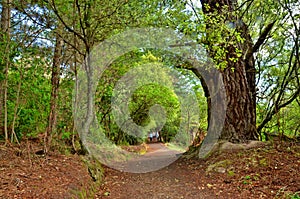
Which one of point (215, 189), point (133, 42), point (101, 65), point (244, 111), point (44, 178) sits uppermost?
point (133, 42)

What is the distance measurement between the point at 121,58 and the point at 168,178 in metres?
4.26

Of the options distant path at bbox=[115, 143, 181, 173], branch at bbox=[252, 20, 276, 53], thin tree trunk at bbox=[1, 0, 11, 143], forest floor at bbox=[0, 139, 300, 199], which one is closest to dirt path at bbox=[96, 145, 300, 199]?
forest floor at bbox=[0, 139, 300, 199]

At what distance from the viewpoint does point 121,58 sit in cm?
839

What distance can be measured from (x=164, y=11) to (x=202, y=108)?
10991 mm

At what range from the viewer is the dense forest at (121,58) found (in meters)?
5.17

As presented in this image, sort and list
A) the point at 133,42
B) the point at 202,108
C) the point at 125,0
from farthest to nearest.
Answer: the point at 202,108, the point at 133,42, the point at 125,0

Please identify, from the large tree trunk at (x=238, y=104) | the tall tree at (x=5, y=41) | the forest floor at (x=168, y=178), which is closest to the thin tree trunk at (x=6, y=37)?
the tall tree at (x=5, y=41)

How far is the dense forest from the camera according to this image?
17.0 ft

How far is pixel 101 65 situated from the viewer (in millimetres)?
7848

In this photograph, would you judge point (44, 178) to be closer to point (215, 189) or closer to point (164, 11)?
point (215, 189)

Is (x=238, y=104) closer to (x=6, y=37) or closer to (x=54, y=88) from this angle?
(x=54, y=88)

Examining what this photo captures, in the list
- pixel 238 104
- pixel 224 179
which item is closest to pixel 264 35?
pixel 238 104

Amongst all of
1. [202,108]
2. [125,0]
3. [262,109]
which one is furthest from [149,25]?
[202,108]

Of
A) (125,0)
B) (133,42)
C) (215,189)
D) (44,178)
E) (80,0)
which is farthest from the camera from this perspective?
(133,42)
